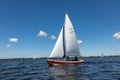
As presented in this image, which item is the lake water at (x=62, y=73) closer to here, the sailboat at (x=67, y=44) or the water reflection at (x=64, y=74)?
the water reflection at (x=64, y=74)

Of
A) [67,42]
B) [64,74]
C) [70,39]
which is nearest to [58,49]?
[67,42]

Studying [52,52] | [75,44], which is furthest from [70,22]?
[52,52]

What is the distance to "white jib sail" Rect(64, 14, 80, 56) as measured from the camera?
218ft

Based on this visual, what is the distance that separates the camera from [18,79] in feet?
102

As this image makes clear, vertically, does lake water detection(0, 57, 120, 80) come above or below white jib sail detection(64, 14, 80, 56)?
below

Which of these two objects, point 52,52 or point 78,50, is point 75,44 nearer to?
point 78,50

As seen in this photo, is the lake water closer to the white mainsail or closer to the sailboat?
the sailboat

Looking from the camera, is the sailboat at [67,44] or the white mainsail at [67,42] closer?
the sailboat at [67,44]

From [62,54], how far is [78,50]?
8530 mm

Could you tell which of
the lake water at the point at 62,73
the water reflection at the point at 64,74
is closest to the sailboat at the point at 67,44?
the lake water at the point at 62,73

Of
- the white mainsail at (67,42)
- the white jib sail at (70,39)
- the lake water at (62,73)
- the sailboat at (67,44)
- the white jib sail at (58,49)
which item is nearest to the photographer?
the lake water at (62,73)

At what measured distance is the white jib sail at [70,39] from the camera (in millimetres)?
66500

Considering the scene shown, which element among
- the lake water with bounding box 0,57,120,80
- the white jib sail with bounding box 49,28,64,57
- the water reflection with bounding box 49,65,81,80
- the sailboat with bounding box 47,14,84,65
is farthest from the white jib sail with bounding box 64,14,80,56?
the water reflection with bounding box 49,65,81,80

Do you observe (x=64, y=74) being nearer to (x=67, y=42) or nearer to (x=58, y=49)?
(x=58, y=49)
